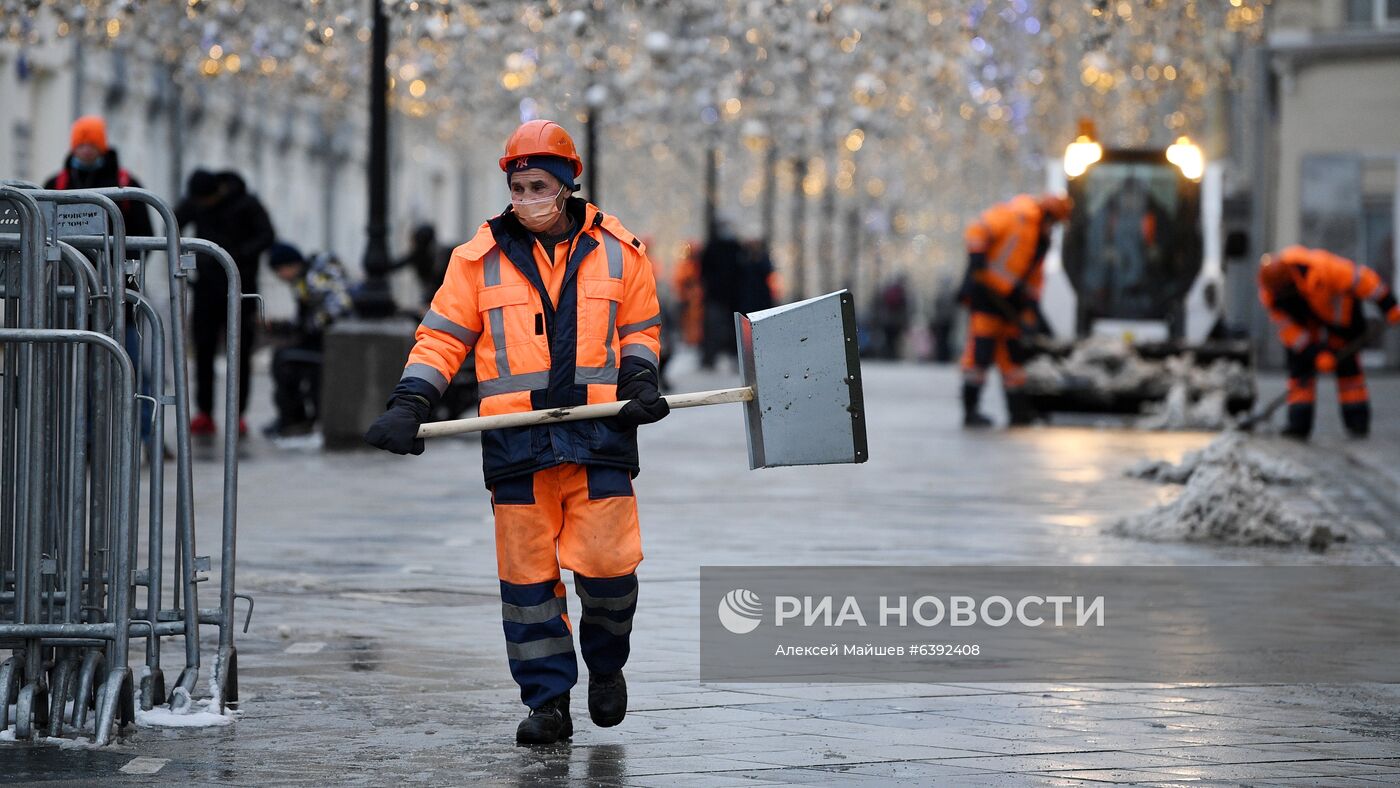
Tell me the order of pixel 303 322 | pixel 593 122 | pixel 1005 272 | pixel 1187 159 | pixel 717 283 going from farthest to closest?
pixel 717 283
pixel 593 122
pixel 1187 159
pixel 1005 272
pixel 303 322

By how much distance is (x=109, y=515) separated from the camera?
22.2 ft

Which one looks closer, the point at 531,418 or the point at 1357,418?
the point at 531,418

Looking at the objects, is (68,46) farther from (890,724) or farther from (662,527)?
(890,724)

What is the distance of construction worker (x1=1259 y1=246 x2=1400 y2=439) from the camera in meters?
19.4

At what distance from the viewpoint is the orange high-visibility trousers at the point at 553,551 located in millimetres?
6512

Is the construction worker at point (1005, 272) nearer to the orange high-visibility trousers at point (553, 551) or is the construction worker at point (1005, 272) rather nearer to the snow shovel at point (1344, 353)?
the snow shovel at point (1344, 353)

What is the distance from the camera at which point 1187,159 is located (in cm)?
2614

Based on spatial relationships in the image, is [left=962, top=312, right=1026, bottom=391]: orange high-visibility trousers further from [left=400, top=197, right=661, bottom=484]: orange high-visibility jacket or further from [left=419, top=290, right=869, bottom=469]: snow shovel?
[left=400, top=197, right=661, bottom=484]: orange high-visibility jacket

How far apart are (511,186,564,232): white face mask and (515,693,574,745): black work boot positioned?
1135 millimetres

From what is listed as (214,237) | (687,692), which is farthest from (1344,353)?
(687,692)

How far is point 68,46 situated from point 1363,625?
26006mm

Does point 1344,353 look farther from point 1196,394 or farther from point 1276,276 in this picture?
point 1196,394

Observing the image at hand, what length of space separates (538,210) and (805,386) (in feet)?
2.63

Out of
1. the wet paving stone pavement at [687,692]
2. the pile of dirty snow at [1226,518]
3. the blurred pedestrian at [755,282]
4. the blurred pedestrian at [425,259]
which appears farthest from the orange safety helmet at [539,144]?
the blurred pedestrian at [755,282]
